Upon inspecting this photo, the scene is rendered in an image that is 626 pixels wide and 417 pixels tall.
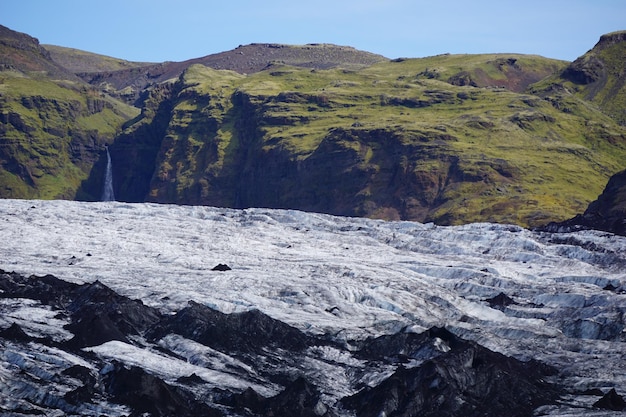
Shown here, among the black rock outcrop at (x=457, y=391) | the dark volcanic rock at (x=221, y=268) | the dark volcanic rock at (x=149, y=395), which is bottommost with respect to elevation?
the black rock outcrop at (x=457, y=391)

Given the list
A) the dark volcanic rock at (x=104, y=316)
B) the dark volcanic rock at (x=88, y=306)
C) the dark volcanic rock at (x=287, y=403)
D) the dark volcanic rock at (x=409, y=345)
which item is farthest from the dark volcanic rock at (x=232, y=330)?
the dark volcanic rock at (x=287, y=403)

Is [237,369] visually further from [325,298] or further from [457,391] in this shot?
[325,298]

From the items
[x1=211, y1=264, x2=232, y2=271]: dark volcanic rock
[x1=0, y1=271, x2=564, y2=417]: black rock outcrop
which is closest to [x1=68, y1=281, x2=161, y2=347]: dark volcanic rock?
[x1=0, y1=271, x2=564, y2=417]: black rock outcrop

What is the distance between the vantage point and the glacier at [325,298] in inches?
4097

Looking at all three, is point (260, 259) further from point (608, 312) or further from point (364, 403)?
point (364, 403)

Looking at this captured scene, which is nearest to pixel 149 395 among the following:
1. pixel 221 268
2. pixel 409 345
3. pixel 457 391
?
pixel 457 391

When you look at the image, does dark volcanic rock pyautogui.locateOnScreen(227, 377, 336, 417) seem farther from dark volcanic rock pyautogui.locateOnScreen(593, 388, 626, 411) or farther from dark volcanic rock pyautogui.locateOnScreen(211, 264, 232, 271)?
dark volcanic rock pyautogui.locateOnScreen(211, 264, 232, 271)

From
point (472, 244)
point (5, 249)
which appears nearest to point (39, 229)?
point (5, 249)

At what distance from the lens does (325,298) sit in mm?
141625

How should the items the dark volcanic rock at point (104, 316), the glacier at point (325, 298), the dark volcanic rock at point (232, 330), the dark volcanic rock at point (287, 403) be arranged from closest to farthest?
the dark volcanic rock at point (287, 403), the glacier at point (325, 298), the dark volcanic rock at point (104, 316), the dark volcanic rock at point (232, 330)

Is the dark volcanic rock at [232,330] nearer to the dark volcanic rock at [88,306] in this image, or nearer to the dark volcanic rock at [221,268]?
the dark volcanic rock at [88,306]

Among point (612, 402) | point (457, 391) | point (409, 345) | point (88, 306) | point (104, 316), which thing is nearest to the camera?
point (612, 402)

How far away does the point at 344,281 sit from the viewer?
15162cm

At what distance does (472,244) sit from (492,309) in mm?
52118
